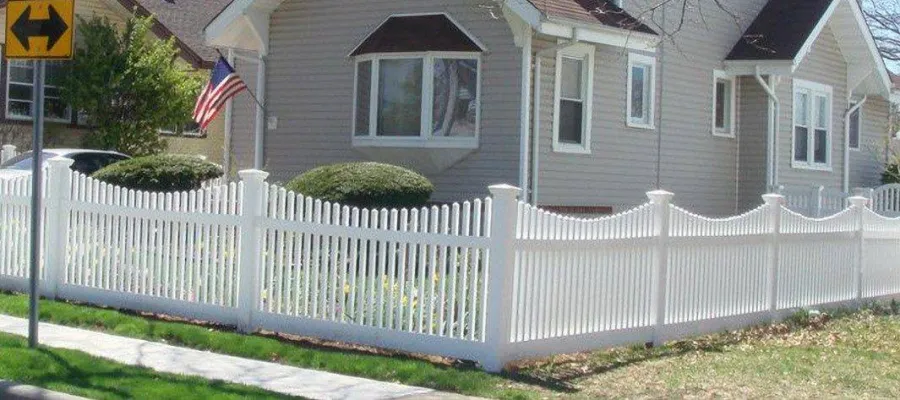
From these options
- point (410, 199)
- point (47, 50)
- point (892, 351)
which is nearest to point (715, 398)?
point (892, 351)

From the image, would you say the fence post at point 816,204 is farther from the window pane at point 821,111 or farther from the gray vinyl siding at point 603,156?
the gray vinyl siding at point 603,156

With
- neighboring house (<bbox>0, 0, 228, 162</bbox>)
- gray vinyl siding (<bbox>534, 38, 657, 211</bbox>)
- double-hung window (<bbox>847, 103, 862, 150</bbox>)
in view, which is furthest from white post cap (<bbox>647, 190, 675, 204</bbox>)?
neighboring house (<bbox>0, 0, 228, 162</bbox>)

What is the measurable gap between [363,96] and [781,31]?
785 cm

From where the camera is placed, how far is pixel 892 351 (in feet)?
41.3

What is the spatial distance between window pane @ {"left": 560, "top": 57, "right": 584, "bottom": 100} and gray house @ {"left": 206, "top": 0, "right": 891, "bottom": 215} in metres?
0.02

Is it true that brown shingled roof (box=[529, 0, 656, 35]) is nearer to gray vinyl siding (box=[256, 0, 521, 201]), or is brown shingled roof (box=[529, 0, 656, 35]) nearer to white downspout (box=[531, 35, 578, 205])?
white downspout (box=[531, 35, 578, 205])

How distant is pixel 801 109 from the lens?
24078 mm

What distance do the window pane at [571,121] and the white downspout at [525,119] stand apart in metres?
0.99

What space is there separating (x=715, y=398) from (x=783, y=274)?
4.83 metres

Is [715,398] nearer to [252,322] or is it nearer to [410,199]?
[252,322]

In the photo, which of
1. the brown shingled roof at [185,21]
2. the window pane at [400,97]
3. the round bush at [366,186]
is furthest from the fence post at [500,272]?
the brown shingled roof at [185,21]

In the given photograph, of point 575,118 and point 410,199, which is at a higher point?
point 575,118

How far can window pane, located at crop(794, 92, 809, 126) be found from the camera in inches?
942

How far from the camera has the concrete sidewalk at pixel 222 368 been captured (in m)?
9.50
